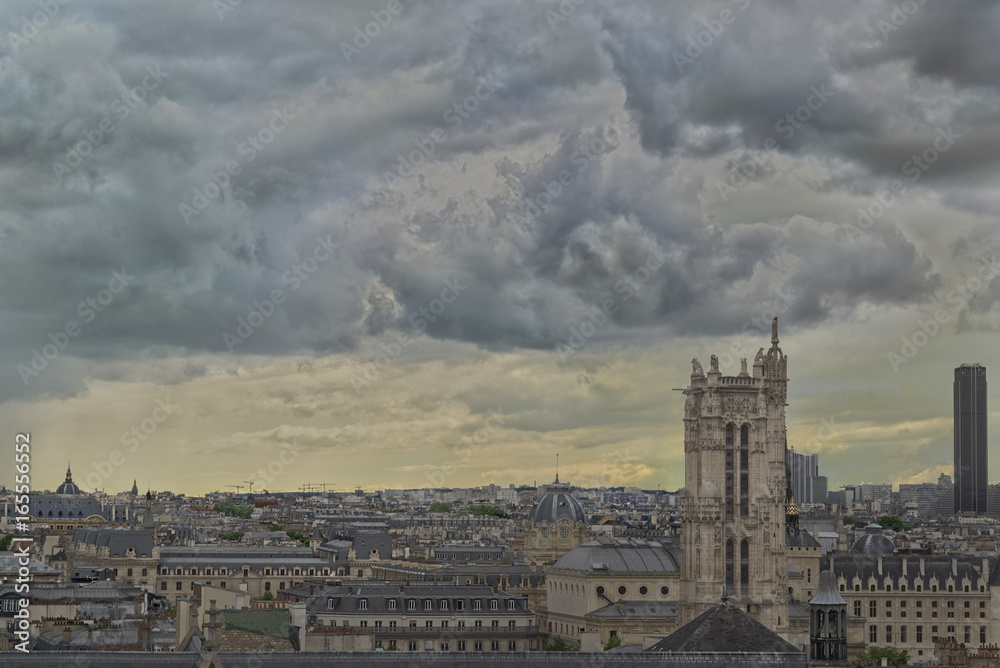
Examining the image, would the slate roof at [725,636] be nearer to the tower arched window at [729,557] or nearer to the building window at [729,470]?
the building window at [729,470]

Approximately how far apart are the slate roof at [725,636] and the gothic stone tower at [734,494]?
65.9m

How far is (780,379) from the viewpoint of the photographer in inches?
6407

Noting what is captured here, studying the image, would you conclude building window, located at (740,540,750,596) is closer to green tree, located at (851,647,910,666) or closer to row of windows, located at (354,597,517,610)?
green tree, located at (851,647,910,666)

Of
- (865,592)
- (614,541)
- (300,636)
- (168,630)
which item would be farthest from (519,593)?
(300,636)

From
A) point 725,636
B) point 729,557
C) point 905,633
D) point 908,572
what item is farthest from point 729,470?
point 725,636

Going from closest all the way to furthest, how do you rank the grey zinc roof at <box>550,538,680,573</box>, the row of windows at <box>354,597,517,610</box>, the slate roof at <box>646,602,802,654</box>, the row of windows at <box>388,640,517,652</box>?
1. the slate roof at <box>646,602,802,654</box>
2. the row of windows at <box>388,640,517,652</box>
3. the row of windows at <box>354,597,517,610</box>
4. the grey zinc roof at <box>550,538,680,573</box>

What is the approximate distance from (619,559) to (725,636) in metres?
76.2

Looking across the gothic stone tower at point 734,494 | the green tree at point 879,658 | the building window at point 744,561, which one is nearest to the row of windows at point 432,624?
the gothic stone tower at point 734,494

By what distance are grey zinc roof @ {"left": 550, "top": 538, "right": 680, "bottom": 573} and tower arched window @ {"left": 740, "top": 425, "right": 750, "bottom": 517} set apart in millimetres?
10166

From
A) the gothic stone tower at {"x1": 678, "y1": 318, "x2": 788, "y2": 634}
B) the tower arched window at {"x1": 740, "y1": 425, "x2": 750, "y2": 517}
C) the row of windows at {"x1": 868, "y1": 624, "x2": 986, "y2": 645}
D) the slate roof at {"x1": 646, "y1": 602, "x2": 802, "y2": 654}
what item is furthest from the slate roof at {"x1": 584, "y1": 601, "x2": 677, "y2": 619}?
the slate roof at {"x1": 646, "y1": 602, "x2": 802, "y2": 654}

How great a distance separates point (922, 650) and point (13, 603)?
9622 cm

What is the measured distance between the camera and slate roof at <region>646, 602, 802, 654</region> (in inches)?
3462

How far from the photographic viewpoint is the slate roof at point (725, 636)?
8794 cm

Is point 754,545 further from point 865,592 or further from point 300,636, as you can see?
point 300,636
